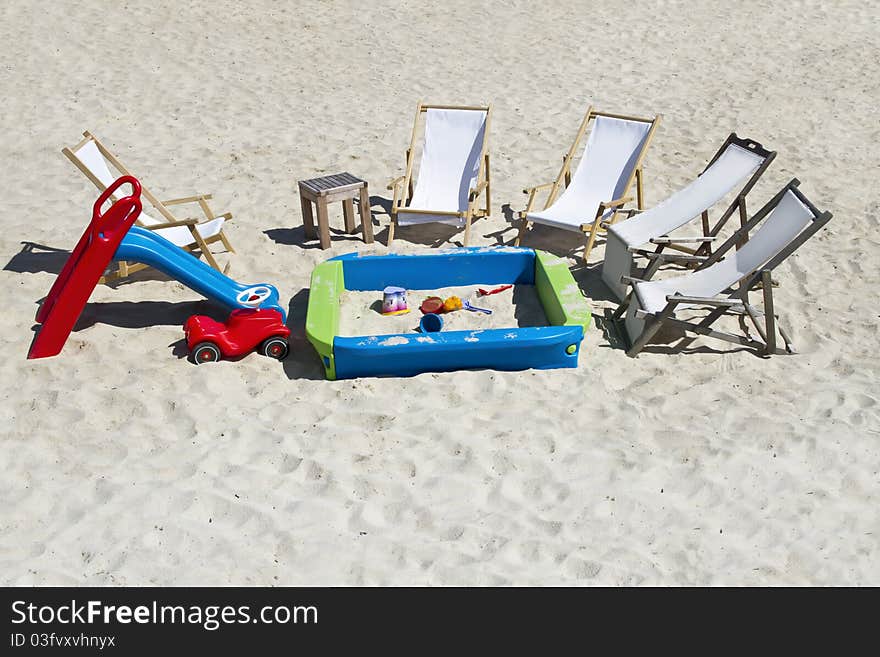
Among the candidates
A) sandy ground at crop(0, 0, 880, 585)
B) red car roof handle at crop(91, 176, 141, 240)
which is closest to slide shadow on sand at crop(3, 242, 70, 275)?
sandy ground at crop(0, 0, 880, 585)

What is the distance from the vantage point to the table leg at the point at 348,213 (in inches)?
263

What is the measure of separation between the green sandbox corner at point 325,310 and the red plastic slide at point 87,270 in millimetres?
1286

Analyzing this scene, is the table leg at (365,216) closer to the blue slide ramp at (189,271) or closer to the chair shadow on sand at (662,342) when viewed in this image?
the blue slide ramp at (189,271)

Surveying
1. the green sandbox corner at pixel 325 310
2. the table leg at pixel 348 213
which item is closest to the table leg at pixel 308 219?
the table leg at pixel 348 213

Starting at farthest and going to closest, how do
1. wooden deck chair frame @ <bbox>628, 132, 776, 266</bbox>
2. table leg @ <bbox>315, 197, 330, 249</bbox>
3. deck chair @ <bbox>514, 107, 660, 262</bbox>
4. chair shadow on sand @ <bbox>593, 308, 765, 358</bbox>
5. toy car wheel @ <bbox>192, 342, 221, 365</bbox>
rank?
1. deck chair @ <bbox>514, 107, 660, 262</bbox>
2. table leg @ <bbox>315, 197, 330, 249</bbox>
3. wooden deck chair frame @ <bbox>628, 132, 776, 266</bbox>
4. chair shadow on sand @ <bbox>593, 308, 765, 358</bbox>
5. toy car wheel @ <bbox>192, 342, 221, 365</bbox>

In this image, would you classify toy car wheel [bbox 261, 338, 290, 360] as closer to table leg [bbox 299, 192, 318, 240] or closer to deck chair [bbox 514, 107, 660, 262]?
table leg [bbox 299, 192, 318, 240]

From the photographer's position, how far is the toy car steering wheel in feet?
17.6

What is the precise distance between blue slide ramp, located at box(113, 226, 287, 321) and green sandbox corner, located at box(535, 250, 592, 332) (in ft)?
6.29

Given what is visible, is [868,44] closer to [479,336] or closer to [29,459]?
[479,336]

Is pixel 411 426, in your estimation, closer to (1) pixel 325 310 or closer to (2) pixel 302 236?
(1) pixel 325 310

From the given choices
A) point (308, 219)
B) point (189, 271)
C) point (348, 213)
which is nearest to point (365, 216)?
point (348, 213)

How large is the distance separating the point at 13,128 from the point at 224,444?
264 inches

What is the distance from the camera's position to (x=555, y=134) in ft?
29.4
